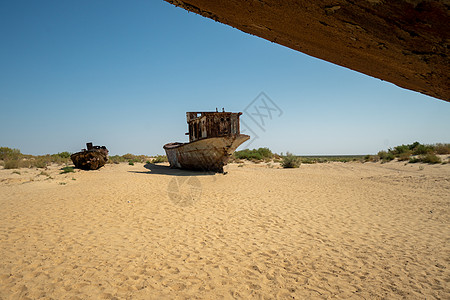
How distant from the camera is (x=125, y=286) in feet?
11.5

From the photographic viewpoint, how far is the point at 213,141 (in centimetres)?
1457

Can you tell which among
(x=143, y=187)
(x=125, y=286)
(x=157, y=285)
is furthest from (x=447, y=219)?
(x=143, y=187)

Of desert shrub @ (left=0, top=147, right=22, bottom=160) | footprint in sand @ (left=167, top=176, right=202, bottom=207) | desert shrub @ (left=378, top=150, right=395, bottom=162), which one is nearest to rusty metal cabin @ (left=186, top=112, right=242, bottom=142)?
footprint in sand @ (left=167, top=176, right=202, bottom=207)

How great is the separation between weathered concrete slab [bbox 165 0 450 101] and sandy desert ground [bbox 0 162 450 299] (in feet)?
11.3

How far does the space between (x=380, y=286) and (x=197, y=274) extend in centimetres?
313

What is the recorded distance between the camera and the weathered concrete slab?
96cm

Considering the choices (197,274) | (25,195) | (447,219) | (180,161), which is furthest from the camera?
(180,161)

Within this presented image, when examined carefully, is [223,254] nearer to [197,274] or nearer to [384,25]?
[197,274]

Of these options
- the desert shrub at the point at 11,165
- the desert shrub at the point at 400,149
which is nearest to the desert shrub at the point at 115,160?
the desert shrub at the point at 11,165

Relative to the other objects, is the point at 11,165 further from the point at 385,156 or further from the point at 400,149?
the point at 400,149

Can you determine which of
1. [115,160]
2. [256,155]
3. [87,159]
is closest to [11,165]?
[87,159]

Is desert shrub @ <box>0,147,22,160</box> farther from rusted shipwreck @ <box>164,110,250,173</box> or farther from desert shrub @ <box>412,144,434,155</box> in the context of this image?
desert shrub @ <box>412,144,434,155</box>

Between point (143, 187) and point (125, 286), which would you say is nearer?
point (125, 286)

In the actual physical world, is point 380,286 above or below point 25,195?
below
